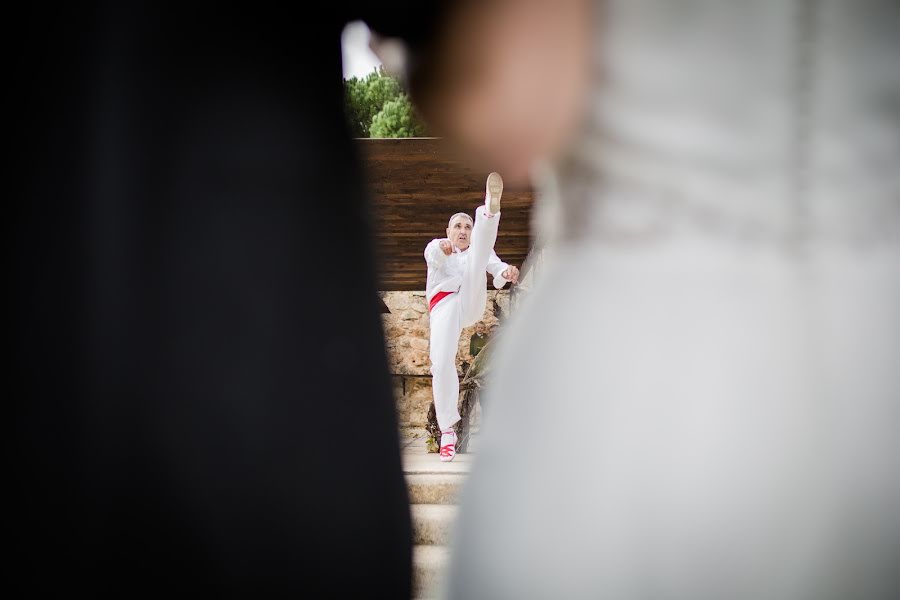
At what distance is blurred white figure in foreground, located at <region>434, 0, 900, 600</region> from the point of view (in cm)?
50

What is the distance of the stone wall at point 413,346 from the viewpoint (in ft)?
22.7

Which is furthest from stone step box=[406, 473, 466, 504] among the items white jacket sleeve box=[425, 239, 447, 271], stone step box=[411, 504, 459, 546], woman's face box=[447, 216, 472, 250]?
woman's face box=[447, 216, 472, 250]

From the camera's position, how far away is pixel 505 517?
53 centimetres

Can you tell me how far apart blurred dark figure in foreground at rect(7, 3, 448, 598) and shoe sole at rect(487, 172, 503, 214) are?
2918mm

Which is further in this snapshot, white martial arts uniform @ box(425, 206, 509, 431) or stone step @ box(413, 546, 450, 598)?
white martial arts uniform @ box(425, 206, 509, 431)

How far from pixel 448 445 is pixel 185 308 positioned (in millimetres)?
3705

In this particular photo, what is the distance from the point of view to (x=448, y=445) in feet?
14.0

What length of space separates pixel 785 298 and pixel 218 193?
46 cm

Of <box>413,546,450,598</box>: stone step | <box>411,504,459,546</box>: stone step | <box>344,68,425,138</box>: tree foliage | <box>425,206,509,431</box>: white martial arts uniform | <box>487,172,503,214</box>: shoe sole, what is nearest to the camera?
<box>413,546,450,598</box>: stone step

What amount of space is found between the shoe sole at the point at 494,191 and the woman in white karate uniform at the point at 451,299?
0.07 metres

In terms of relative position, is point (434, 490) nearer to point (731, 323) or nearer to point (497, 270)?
point (497, 270)

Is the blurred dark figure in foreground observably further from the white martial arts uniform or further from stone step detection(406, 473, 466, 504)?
the white martial arts uniform

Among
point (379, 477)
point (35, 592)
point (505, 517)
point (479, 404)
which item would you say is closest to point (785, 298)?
point (505, 517)

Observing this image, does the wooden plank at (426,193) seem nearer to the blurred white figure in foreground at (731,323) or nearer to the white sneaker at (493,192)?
the white sneaker at (493,192)
